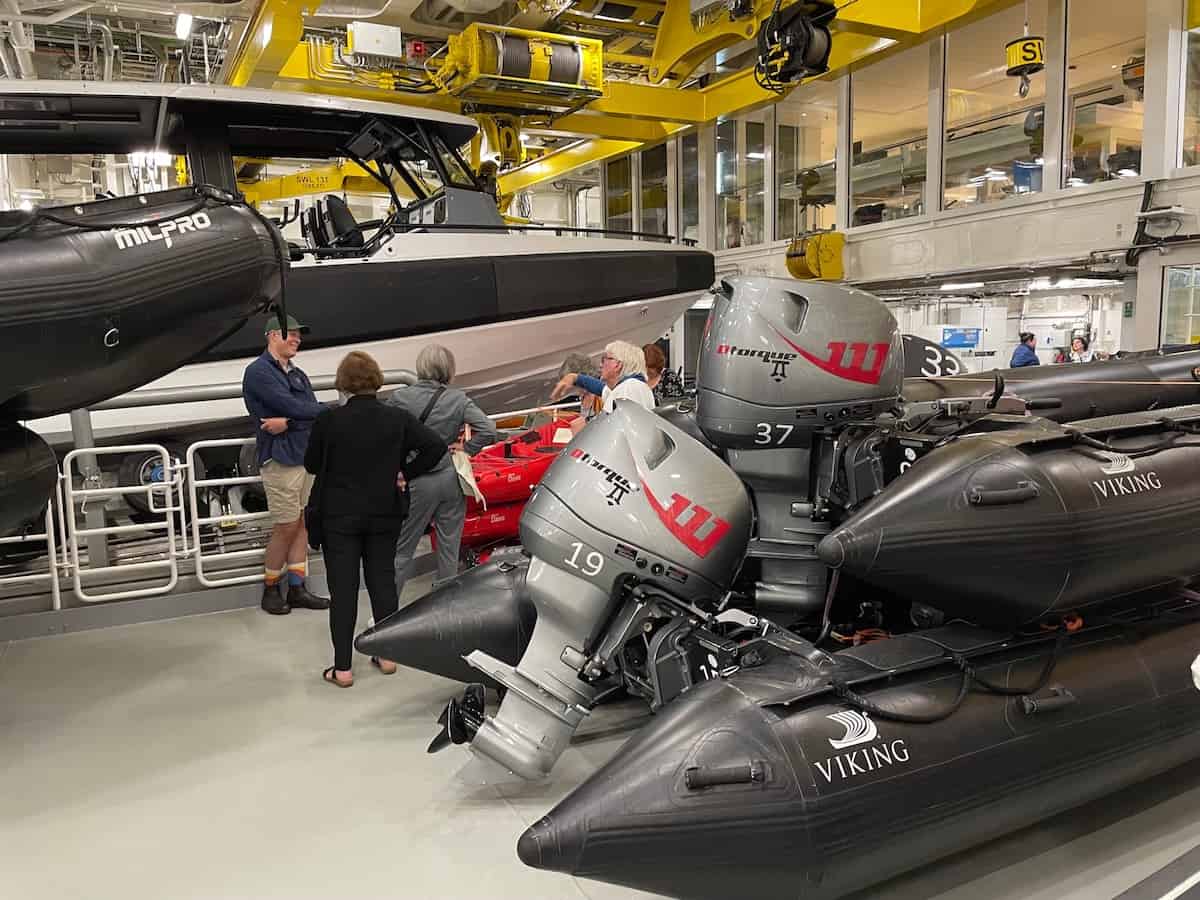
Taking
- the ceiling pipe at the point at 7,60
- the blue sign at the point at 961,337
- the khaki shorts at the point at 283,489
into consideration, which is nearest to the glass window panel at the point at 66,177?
the ceiling pipe at the point at 7,60

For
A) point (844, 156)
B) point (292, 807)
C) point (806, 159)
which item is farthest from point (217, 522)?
Answer: point (806, 159)

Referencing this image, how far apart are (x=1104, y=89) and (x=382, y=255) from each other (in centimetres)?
611

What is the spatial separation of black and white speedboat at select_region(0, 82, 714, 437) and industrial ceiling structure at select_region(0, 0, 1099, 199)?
2.36m

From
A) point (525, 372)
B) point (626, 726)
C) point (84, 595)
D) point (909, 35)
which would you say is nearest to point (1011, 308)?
point (909, 35)

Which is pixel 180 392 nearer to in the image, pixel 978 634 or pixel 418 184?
pixel 418 184

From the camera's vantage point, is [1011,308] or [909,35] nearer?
[909,35]

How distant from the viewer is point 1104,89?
23.4 feet

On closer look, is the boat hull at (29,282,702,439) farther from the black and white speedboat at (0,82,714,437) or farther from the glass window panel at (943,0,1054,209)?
the glass window panel at (943,0,1054,209)

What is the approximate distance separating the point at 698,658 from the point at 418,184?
4231mm

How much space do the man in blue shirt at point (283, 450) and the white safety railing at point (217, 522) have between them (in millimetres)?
111

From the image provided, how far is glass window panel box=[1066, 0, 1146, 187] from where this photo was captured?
271 inches

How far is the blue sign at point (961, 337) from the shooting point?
30.1 feet

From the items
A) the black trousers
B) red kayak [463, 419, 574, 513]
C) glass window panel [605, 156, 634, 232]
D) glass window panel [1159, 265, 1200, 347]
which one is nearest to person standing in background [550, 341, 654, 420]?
red kayak [463, 419, 574, 513]

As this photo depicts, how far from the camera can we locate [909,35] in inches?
297
